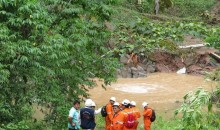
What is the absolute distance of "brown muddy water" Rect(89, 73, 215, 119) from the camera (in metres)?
17.2

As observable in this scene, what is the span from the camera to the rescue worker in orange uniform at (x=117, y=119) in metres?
9.38

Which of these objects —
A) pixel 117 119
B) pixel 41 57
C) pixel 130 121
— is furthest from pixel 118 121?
pixel 41 57

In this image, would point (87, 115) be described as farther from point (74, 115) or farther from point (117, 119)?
point (117, 119)

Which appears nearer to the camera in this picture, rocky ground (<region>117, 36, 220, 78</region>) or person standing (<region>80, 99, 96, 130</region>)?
person standing (<region>80, 99, 96, 130</region>)

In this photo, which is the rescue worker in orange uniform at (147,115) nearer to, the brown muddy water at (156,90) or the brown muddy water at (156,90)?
the brown muddy water at (156,90)

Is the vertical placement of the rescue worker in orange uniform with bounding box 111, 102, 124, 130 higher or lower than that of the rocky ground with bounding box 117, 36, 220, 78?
higher

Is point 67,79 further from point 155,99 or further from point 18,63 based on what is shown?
point 155,99

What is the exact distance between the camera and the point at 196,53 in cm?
2592

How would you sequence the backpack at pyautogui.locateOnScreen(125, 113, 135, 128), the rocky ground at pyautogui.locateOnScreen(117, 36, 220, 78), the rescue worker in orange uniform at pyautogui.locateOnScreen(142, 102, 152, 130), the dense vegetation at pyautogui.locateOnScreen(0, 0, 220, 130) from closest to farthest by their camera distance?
1. the dense vegetation at pyautogui.locateOnScreen(0, 0, 220, 130)
2. the backpack at pyautogui.locateOnScreen(125, 113, 135, 128)
3. the rescue worker in orange uniform at pyautogui.locateOnScreen(142, 102, 152, 130)
4. the rocky ground at pyautogui.locateOnScreen(117, 36, 220, 78)

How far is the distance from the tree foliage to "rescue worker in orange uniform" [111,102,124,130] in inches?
53.1

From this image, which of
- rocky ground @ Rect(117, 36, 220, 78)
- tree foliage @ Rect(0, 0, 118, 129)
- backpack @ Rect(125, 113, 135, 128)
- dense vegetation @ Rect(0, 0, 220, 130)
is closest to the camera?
dense vegetation @ Rect(0, 0, 220, 130)

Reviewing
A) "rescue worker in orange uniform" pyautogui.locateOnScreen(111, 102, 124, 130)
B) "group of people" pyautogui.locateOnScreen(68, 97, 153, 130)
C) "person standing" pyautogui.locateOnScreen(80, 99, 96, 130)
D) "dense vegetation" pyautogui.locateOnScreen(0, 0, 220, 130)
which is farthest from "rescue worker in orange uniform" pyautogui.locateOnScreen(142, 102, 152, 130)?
"person standing" pyautogui.locateOnScreen(80, 99, 96, 130)

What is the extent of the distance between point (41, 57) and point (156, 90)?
40.0 ft

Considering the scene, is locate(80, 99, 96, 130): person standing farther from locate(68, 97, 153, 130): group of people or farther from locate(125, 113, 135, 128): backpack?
locate(125, 113, 135, 128): backpack
